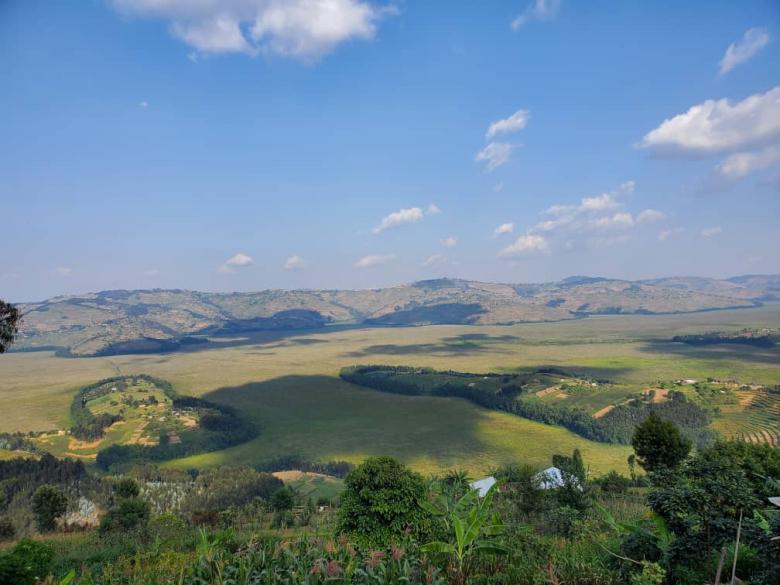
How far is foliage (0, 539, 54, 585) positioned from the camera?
11695mm

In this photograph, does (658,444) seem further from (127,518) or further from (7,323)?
(127,518)

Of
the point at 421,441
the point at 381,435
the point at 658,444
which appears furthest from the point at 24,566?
the point at 381,435

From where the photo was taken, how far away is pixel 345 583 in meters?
7.80

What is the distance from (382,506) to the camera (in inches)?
816

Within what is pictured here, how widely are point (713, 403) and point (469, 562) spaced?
19352cm

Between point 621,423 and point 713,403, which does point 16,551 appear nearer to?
point 621,423

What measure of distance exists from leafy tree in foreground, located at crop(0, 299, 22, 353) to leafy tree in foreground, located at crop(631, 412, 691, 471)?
186 ft

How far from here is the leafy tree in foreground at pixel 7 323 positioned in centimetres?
2170

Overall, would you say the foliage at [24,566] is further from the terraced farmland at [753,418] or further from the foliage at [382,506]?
the terraced farmland at [753,418]

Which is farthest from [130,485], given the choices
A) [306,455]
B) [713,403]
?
[713,403]

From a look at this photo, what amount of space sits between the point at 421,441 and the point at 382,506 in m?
142

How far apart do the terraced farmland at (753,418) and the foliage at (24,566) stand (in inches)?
6086

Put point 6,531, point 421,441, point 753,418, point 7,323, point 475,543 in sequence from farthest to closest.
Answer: point 421,441
point 753,418
point 6,531
point 7,323
point 475,543

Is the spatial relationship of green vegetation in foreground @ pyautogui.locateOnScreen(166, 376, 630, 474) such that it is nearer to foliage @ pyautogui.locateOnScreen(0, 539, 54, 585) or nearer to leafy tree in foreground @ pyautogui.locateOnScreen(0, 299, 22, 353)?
leafy tree in foreground @ pyautogui.locateOnScreen(0, 299, 22, 353)
